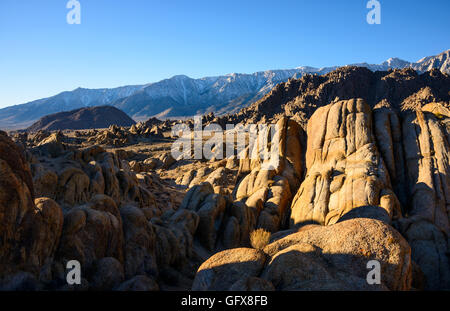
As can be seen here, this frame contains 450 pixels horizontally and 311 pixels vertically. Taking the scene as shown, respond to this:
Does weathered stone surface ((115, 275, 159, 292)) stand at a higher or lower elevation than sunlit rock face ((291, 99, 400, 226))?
lower

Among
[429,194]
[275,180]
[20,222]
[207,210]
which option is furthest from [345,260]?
[275,180]

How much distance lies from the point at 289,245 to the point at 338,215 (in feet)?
29.4

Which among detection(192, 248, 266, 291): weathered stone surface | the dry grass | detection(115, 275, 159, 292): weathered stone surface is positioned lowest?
the dry grass

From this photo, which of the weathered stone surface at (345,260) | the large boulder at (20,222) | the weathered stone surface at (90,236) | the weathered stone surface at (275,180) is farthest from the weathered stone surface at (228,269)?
the weathered stone surface at (275,180)

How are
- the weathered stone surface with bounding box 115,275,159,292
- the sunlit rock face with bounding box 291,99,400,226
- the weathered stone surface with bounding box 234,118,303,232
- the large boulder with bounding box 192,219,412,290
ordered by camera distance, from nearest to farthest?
the large boulder with bounding box 192,219,412,290, the weathered stone surface with bounding box 115,275,159,292, the sunlit rock face with bounding box 291,99,400,226, the weathered stone surface with bounding box 234,118,303,232

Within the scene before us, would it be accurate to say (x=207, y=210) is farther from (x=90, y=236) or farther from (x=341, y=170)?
(x=90, y=236)

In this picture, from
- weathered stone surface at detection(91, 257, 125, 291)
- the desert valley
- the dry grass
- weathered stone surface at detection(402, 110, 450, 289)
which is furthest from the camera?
the dry grass

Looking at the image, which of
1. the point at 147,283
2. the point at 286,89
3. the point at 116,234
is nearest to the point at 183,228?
the point at 116,234

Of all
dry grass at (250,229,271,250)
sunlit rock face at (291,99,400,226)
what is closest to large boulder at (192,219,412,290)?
dry grass at (250,229,271,250)

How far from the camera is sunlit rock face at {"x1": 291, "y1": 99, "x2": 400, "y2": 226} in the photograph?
656 inches

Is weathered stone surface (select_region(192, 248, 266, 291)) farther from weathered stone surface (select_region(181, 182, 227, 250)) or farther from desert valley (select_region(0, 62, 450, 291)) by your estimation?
weathered stone surface (select_region(181, 182, 227, 250))

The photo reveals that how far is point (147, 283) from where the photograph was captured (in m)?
9.86

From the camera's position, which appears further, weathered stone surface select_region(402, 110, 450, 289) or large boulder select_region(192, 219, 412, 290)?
weathered stone surface select_region(402, 110, 450, 289)

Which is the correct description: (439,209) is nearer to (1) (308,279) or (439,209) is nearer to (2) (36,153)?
(1) (308,279)
